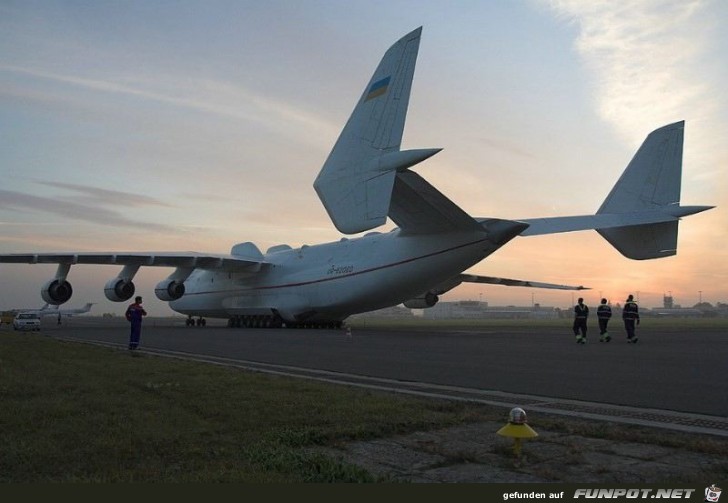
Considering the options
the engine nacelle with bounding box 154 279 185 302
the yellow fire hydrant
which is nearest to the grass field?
the yellow fire hydrant

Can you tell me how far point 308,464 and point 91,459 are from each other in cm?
160

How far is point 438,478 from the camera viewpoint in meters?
4.13

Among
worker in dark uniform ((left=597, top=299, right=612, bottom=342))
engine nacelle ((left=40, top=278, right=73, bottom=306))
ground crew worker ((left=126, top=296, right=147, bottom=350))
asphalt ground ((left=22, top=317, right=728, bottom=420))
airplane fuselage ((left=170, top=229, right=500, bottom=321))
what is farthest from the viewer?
engine nacelle ((left=40, top=278, right=73, bottom=306))

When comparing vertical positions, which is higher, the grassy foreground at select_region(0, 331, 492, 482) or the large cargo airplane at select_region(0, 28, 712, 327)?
the large cargo airplane at select_region(0, 28, 712, 327)

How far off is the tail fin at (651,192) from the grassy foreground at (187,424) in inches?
594

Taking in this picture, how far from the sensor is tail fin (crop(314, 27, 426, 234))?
9.46 meters

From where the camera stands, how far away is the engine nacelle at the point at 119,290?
30.2 metres

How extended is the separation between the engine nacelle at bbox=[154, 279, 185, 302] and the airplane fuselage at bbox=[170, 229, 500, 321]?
133 inches

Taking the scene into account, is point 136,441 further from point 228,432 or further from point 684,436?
point 684,436

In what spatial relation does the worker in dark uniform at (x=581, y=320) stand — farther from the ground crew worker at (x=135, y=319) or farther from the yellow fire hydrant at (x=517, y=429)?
the yellow fire hydrant at (x=517, y=429)

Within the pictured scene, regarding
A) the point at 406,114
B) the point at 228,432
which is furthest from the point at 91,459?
the point at 406,114

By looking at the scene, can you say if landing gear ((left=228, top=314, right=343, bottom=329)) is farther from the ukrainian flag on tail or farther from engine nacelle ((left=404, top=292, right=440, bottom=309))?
the ukrainian flag on tail

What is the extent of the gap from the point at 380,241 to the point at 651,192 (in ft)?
34.6

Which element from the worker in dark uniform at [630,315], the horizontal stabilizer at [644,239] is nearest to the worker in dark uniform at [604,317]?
the worker in dark uniform at [630,315]
